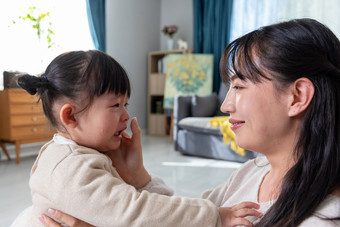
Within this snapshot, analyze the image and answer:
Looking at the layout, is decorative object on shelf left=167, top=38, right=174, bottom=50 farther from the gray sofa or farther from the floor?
the floor

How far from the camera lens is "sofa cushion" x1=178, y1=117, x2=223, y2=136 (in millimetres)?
3652

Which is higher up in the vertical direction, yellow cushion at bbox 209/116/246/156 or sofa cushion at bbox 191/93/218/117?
Result: sofa cushion at bbox 191/93/218/117

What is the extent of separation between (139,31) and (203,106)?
2.42 metres

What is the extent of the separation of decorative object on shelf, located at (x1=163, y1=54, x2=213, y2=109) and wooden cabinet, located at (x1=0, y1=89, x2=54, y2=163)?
7.89 ft

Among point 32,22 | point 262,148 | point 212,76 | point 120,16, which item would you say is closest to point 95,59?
point 262,148

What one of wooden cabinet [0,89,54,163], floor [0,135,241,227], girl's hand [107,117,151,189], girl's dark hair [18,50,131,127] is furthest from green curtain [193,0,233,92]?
girl's dark hair [18,50,131,127]

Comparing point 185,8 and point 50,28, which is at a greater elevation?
point 185,8

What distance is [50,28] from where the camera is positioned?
396cm

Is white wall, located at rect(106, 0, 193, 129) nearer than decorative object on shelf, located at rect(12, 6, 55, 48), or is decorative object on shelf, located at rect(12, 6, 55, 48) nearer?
Result: decorative object on shelf, located at rect(12, 6, 55, 48)

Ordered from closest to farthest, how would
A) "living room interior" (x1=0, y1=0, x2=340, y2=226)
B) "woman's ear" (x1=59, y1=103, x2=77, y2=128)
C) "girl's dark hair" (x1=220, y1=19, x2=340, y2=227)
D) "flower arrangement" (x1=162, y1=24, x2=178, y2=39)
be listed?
"girl's dark hair" (x1=220, y1=19, x2=340, y2=227) → "woman's ear" (x1=59, y1=103, x2=77, y2=128) → "living room interior" (x1=0, y1=0, x2=340, y2=226) → "flower arrangement" (x1=162, y1=24, x2=178, y2=39)

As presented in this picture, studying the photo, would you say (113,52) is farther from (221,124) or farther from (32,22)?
(221,124)

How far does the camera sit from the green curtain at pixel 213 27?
5191 mm

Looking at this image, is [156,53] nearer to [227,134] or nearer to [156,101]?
[156,101]

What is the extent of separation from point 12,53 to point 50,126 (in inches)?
129
